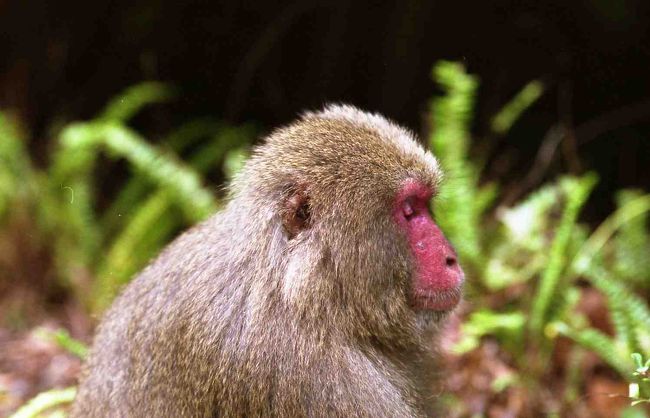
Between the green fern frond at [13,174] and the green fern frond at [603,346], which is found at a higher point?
the green fern frond at [13,174]

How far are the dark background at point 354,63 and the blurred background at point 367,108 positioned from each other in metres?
0.02

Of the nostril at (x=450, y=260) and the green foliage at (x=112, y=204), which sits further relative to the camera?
the green foliage at (x=112, y=204)

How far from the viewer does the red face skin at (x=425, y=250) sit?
4.32m

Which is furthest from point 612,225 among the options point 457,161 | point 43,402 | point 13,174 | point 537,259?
point 13,174

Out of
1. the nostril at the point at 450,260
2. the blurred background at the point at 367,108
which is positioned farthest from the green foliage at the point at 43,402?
the nostril at the point at 450,260

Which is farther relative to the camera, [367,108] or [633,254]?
[367,108]

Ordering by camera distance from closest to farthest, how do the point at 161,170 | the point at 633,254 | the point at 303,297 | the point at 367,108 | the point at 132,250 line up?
1. the point at 303,297
2. the point at 633,254
3. the point at 161,170
4. the point at 132,250
5. the point at 367,108

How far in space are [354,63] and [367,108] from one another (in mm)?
492

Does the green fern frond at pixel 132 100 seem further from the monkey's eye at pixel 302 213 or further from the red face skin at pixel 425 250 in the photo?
the red face skin at pixel 425 250

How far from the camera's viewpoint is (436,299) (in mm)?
4402

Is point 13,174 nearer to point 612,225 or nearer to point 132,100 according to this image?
point 132,100

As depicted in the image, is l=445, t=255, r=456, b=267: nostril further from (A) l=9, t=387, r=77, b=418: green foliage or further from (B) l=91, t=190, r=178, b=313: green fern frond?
(B) l=91, t=190, r=178, b=313: green fern frond

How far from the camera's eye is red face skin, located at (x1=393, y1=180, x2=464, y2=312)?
4.32m

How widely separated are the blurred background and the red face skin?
1.83 m
